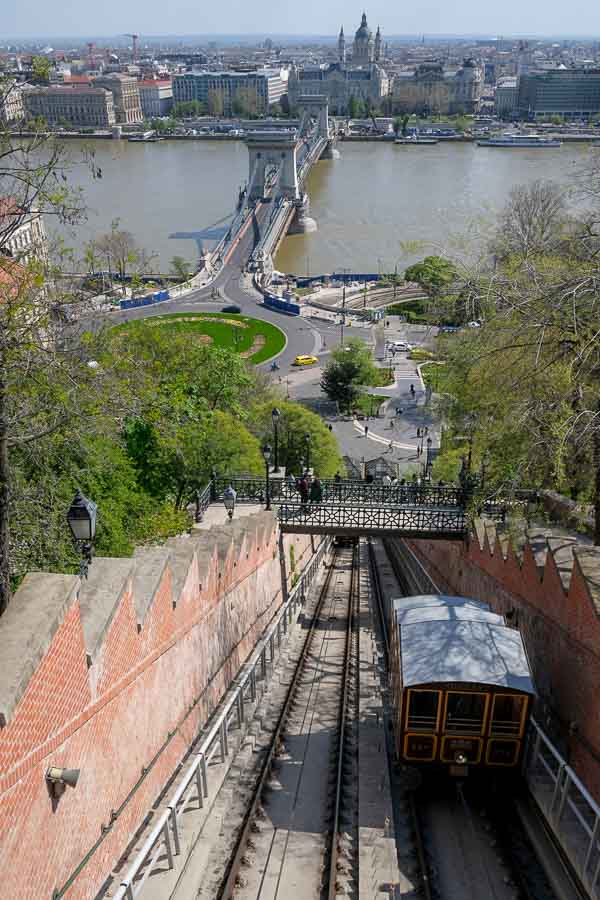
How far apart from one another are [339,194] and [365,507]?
105363 millimetres

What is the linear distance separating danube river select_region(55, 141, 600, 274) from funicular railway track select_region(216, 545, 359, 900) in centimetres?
4489

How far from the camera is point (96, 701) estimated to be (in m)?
6.77

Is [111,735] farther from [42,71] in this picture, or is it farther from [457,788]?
[42,71]

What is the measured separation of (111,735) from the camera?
7141 mm

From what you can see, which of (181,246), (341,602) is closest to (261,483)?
(341,602)

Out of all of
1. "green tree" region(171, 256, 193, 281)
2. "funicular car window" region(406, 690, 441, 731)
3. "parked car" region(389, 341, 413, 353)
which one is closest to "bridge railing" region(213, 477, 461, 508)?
"funicular car window" region(406, 690, 441, 731)

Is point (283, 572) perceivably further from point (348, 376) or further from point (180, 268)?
point (180, 268)

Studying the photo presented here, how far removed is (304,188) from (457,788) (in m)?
121

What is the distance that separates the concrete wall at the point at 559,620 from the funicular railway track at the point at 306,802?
2772mm

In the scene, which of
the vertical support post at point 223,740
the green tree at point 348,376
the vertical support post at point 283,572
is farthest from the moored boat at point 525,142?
the vertical support post at point 223,740

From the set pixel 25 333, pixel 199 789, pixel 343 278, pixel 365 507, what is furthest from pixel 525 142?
pixel 25 333

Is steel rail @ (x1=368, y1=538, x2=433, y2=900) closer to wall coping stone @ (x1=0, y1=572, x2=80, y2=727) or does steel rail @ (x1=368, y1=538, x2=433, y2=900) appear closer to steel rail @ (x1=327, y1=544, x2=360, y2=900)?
steel rail @ (x1=327, y1=544, x2=360, y2=900)

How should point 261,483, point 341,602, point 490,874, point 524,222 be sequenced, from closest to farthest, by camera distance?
point 490,874 → point 261,483 → point 341,602 → point 524,222

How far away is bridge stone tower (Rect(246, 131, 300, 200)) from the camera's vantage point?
105688mm
